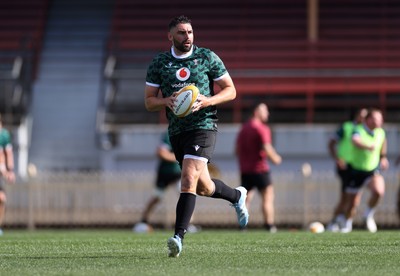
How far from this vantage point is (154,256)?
9039 millimetres

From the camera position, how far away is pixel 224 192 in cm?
988

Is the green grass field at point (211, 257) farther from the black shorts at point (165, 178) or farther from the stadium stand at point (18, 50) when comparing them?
the stadium stand at point (18, 50)

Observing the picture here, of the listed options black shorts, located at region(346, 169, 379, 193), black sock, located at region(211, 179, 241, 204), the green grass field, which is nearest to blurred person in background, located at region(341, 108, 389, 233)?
black shorts, located at region(346, 169, 379, 193)

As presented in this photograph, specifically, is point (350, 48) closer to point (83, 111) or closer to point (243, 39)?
point (243, 39)

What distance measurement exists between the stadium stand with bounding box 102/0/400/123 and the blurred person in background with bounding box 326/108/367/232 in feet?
17.8

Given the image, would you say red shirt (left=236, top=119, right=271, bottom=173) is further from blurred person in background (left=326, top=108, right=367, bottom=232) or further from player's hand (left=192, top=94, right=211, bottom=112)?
player's hand (left=192, top=94, right=211, bottom=112)

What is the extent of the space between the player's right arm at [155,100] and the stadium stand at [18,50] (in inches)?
558

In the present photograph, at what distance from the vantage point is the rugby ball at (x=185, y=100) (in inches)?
356

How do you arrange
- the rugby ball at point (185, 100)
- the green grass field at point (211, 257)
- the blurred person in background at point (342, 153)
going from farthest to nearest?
the blurred person in background at point (342, 153) < the rugby ball at point (185, 100) < the green grass field at point (211, 257)

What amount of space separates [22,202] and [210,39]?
699cm

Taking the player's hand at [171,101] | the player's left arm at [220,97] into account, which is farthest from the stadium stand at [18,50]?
the player's hand at [171,101]

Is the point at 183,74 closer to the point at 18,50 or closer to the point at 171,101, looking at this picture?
the point at 171,101

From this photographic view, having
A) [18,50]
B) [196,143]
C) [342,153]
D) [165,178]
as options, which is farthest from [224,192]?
[18,50]

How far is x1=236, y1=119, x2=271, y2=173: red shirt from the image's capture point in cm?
1645
